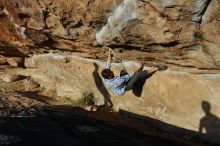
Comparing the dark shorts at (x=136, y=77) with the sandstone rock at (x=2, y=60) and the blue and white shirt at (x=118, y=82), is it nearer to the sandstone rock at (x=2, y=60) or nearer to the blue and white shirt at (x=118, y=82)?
the blue and white shirt at (x=118, y=82)

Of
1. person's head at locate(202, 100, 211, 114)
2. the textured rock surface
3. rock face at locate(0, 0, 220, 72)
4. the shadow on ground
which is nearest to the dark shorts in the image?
the textured rock surface

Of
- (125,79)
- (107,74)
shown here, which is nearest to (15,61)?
(125,79)

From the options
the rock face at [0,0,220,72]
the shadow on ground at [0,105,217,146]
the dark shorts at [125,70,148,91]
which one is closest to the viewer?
the rock face at [0,0,220,72]

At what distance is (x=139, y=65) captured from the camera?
346 inches

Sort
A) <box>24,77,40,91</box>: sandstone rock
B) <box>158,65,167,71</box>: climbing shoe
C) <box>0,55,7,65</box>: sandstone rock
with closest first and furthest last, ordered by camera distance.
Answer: <box>158,65,167,71</box>: climbing shoe, <box>24,77,40,91</box>: sandstone rock, <box>0,55,7,65</box>: sandstone rock

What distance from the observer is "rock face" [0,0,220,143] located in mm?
6719

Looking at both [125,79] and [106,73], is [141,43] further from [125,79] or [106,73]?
[125,79]

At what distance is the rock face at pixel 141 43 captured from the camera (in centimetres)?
672

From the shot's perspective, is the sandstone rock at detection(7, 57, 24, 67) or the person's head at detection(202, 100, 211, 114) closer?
the person's head at detection(202, 100, 211, 114)

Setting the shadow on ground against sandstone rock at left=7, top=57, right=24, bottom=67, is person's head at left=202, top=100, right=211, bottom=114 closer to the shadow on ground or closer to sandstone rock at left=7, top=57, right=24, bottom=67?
the shadow on ground

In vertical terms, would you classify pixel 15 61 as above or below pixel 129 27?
below

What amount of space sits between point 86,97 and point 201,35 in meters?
4.51

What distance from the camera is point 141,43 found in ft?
25.3

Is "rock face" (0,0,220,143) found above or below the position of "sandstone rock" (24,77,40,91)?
above
